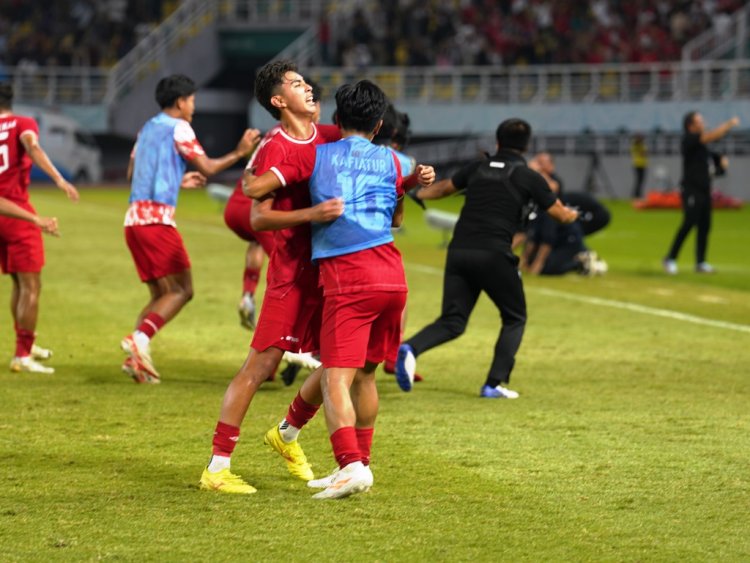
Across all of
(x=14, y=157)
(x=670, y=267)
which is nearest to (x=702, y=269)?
(x=670, y=267)

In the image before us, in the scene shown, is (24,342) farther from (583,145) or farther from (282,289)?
(583,145)

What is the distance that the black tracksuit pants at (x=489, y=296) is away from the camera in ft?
32.7

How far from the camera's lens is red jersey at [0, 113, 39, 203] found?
10555 mm

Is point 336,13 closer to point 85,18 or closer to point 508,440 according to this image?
point 85,18

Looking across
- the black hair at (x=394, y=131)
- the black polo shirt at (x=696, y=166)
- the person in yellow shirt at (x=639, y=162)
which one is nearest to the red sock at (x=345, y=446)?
the black hair at (x=394, y=131)

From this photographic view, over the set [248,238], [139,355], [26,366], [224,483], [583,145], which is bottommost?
[583,145]

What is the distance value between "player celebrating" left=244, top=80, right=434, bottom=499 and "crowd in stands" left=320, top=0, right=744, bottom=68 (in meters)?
38.5

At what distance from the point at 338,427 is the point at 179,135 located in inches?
166

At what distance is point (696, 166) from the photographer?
1977 centimetres

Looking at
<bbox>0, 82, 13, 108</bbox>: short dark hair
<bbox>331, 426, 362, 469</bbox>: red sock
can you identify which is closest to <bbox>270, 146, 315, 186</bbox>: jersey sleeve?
<bbox>331, 426, 362, 469</bbox>: red sock

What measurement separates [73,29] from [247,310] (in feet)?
149

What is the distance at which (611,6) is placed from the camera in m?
47.0

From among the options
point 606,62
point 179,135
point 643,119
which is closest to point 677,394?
point 179,135

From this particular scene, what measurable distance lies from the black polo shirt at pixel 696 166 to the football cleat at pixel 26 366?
11.0m
